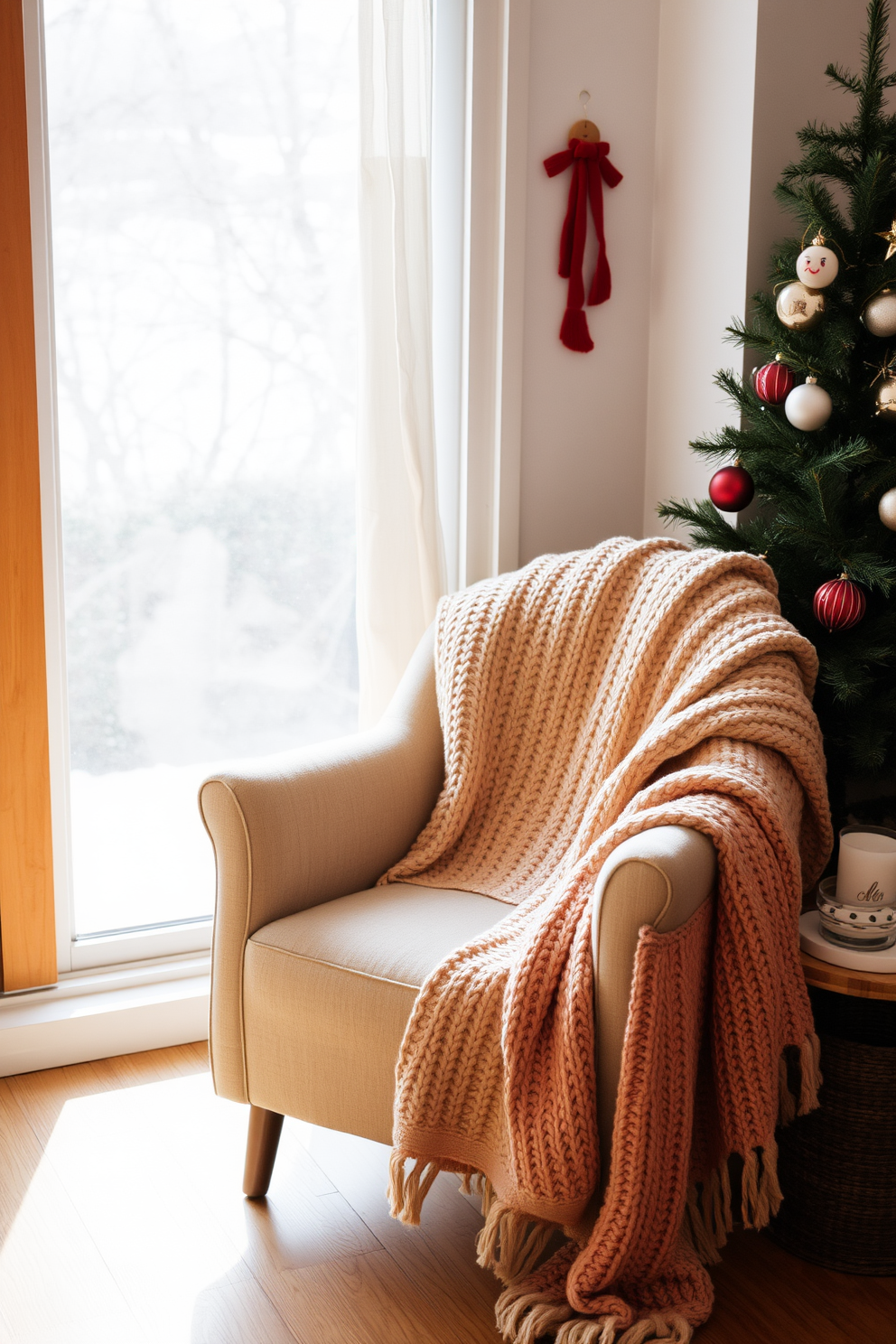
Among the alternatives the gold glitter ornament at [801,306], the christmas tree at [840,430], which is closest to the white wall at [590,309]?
the christmas tree at [840,430]

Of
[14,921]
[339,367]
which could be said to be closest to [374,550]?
[339,367]

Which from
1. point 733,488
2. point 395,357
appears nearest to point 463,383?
point 395,357

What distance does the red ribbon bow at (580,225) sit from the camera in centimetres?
227

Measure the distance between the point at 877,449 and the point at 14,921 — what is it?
165 centimetres

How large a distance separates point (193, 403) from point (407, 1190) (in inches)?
56.2

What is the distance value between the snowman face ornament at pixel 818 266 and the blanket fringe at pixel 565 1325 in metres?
1.44

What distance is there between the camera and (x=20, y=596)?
2037 mm

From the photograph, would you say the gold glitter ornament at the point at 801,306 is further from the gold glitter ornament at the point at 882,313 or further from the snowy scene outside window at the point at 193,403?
the snowy scene outside window at the point at 193,403

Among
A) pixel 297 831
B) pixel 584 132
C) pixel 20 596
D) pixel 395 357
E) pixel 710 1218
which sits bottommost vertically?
pixel 710 1218

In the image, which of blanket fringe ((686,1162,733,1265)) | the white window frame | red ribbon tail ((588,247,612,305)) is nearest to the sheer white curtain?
the white window frame

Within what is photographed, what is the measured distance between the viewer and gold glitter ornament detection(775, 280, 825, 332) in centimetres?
183

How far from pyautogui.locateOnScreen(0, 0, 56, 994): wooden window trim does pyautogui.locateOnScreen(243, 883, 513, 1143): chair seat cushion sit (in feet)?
2.21

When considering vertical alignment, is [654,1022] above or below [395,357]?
below

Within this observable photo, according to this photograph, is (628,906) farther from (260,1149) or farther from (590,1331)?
(260,1149)
